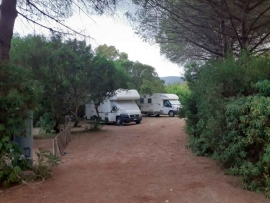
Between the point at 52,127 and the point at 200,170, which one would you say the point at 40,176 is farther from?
the point at 52,127

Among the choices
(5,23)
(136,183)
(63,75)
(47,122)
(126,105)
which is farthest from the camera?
(126,105)

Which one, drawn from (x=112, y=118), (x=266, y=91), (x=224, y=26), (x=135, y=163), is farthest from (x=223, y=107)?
(x=112, y=118)

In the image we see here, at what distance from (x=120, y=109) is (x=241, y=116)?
1768 centimetres

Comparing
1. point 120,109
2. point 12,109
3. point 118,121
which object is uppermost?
point 120,109

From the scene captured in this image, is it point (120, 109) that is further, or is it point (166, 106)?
A: point (166, 106)

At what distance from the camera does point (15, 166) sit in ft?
19.5

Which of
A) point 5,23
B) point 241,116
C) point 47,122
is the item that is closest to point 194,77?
point 241,116

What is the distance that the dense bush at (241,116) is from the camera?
18.4 feet

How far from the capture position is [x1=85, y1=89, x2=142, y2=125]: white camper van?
2314 centimetres

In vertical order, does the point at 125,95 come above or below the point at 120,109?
above

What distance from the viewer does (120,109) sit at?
2334 cm

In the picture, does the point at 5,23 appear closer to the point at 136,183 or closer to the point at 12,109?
the point at 12,109

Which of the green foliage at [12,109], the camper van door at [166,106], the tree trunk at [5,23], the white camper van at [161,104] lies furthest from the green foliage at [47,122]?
the camper van door at [166,106]

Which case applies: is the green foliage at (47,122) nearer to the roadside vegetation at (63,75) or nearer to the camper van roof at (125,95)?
the roadside vegetation at (63,75)
